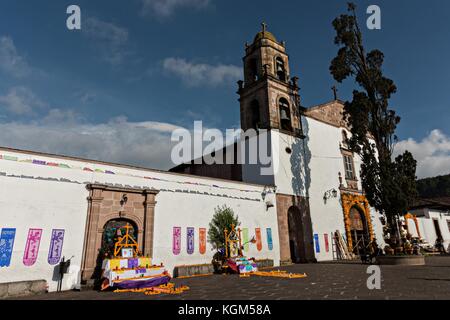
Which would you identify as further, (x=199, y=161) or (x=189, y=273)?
(x=199, y=161)

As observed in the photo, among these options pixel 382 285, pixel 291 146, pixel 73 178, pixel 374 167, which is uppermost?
pixel 291 146

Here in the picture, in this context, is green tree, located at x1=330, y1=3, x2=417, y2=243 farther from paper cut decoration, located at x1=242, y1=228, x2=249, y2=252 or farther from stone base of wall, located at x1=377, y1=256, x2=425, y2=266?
paper cut decoration, located at x1=242, y1=228, x2=249, y2=252

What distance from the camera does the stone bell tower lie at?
1877 cm

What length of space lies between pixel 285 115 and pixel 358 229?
10.5 m

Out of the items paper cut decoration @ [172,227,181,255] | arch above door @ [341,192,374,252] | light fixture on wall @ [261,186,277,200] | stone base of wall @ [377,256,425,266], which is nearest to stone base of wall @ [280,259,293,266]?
light fixture on wall @ [261,186,277,200]

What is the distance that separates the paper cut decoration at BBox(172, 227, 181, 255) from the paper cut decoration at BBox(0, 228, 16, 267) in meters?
5.64

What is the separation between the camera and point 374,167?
52.2 feet

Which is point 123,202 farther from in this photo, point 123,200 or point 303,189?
point 303,189

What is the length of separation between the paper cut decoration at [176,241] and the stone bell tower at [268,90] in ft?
29.9

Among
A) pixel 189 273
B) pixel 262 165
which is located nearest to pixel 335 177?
pixel 262 165

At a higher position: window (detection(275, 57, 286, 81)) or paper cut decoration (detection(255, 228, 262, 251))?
window (detection(275, 57, 286, 81))

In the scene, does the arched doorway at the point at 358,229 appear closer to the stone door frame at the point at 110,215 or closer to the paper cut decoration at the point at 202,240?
the paper cut decoration at the point at 202,240
